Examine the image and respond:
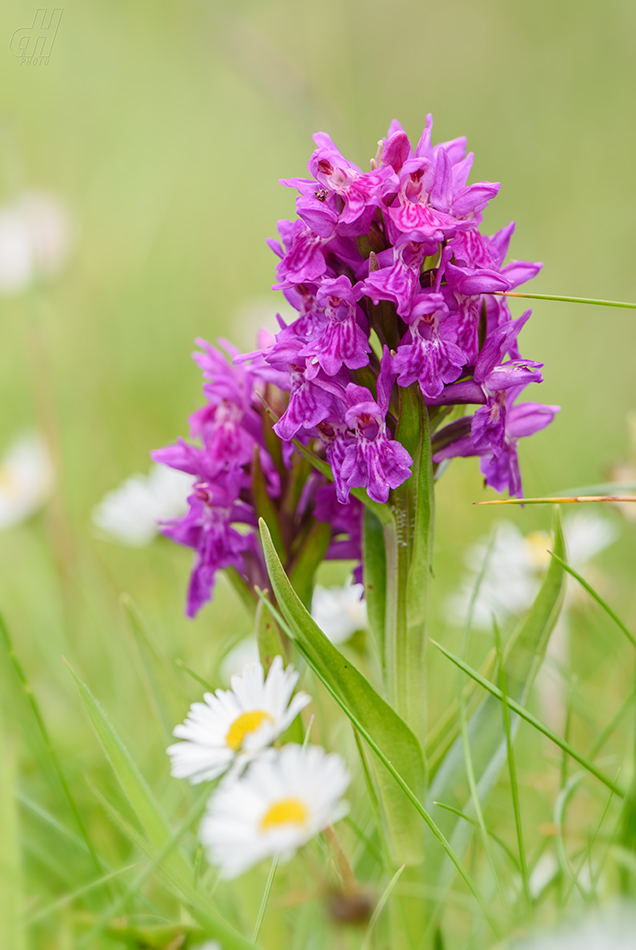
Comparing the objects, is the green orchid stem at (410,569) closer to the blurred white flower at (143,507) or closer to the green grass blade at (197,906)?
the green grass blade at (197,906)

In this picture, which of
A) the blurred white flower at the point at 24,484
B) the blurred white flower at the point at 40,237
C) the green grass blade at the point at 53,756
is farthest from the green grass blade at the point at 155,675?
the blurred white flower at the point at 40,237

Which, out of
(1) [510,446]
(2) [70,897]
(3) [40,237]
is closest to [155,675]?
(2) [70,897]

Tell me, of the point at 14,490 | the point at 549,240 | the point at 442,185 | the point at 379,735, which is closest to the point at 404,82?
the point at 549,240

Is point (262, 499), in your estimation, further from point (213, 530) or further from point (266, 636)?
point (266, 636)

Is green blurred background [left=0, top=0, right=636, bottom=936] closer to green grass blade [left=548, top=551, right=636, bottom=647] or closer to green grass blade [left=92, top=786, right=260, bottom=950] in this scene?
green grass blade [left=92, top=786, right=260, bottom=950]

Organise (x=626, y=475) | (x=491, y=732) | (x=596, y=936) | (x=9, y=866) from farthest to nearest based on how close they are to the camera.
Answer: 1. (x=626, y=475)
2. (x=491, y=732)
3. (x=9, y=866)
4. (x=596, y=936)

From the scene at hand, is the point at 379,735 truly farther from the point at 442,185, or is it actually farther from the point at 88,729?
the point at 88,729

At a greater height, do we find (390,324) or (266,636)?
(390,324)
